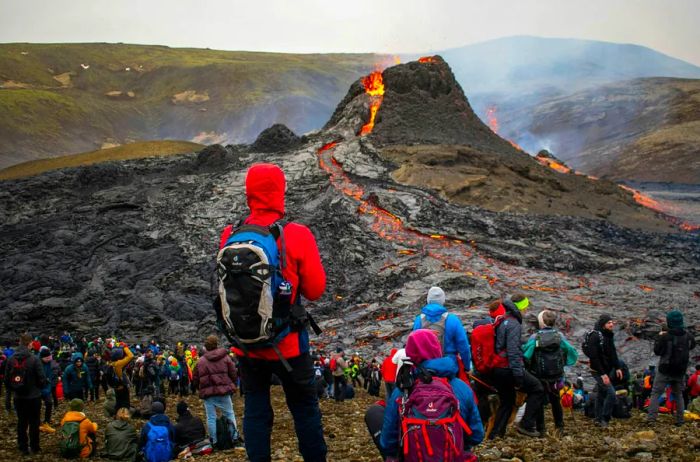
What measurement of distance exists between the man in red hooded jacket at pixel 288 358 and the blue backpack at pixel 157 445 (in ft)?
13.9

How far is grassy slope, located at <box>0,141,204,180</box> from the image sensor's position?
198 feet

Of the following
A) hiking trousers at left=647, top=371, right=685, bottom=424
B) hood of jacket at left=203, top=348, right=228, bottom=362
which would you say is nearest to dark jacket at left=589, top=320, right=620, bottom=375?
hiking trousers at left=647, top=371, right=685, bottom=424

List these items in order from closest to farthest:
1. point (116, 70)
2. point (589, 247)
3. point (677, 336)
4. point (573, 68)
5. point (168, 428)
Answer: point (168, 428)
point (677, 336)
point (589, 247)
point (116, 70)
point (573, 68)

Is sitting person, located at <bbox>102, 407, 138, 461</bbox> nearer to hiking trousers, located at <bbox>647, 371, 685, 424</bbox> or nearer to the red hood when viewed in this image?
the red hood

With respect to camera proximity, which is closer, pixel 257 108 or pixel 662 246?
pixel 662 246

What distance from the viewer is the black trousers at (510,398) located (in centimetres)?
935

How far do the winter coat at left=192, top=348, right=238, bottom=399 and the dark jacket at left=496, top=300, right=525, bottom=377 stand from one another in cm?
418

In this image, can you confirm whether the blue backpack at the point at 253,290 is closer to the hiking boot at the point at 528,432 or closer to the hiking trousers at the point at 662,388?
the hiking boot at the point at 528,432

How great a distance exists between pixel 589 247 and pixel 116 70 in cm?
15032

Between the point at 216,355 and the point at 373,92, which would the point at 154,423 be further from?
the point at 373,92

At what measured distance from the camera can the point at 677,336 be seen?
1110 cm

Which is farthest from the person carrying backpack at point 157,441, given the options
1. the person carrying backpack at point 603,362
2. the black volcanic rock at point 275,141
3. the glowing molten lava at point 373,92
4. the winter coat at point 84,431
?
the glowing molten lava at point 373,92

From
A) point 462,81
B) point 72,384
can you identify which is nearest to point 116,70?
point 462,81

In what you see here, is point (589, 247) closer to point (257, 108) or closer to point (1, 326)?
point (1, 326)
